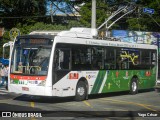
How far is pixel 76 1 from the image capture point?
5656 cm

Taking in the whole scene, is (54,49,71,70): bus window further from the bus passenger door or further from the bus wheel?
the bus wheel

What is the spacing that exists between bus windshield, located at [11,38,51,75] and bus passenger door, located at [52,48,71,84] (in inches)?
15.1

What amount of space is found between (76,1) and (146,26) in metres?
11.5

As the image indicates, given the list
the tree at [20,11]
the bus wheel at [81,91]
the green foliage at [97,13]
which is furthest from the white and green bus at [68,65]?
the tree at [20,11]

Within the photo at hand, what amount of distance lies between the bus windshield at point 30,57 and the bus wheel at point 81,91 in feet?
7.47

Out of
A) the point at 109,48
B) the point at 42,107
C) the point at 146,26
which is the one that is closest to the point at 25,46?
the point at 42,107

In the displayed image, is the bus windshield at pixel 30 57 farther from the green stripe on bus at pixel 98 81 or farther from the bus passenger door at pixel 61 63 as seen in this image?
the green stripe on bus at pixel 98 81

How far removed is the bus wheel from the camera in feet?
61.1

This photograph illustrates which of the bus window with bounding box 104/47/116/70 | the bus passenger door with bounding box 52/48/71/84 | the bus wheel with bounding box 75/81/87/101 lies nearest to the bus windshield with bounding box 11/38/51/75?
the bus passenger door with bounding box 52/48/71/84

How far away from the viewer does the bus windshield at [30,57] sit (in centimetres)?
1719

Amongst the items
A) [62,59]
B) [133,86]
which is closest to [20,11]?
[133,86]

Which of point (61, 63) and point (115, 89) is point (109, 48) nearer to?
point (115, 89)

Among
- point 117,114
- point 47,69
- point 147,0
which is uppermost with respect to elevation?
point 147,0

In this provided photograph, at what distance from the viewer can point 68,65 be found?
17969 mm
